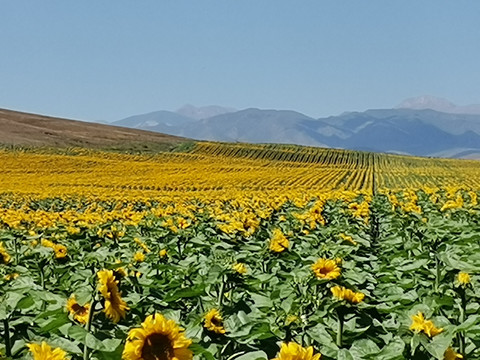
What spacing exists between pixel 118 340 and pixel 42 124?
84325mm

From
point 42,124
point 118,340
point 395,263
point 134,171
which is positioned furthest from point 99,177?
point 42,124

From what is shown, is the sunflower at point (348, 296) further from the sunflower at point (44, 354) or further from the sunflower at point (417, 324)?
the sunflower at point (44, 354)

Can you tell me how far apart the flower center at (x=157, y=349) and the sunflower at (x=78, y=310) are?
734mm

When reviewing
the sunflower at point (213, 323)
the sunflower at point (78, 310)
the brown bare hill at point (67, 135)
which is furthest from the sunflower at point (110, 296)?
the brown bare hill at point (67, 135)

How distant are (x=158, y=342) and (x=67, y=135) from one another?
76.9m

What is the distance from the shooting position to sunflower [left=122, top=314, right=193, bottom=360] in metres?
1.90

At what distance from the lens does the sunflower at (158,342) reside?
1.90 m

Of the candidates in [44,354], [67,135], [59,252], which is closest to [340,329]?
[44,354]

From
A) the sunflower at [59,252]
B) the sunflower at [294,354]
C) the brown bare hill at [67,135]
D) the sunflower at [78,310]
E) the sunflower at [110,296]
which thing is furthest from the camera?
the brown bare hill at [67,135]

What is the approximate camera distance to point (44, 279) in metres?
4.10

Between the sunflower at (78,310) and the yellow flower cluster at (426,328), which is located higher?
the yellow flower cluster at (426,328)

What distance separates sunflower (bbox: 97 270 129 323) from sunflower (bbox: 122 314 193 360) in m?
Answer: 0.60

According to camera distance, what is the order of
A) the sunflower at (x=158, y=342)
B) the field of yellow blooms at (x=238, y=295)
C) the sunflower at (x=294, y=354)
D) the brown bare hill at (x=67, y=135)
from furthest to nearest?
the brown bare hill at (x=67, y=135) < the field of yellow blooms at (x=238, y=295) < the sunflower at (x=158, y=342) < the sunflower at (x=294, y=354)

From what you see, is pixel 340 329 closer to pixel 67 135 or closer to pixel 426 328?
pixel 426 328
